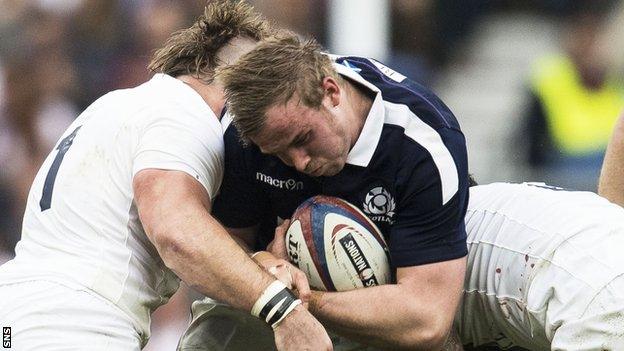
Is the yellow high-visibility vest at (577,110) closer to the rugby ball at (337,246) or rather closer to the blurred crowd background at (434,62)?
the blurred crowd background at (434,62)

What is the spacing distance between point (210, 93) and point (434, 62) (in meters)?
4.15

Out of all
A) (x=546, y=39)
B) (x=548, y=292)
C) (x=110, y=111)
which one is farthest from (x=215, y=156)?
(x=546, y=39)

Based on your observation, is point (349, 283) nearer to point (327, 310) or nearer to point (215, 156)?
point (327, 310)

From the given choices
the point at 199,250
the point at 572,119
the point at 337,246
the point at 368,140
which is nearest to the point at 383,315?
the point at 337,246

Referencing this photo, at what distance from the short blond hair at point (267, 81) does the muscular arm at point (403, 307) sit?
2.42ft

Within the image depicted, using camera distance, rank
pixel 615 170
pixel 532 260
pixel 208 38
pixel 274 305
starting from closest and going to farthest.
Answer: pixel 274 305 → pixel 532 260 → pixel 208 38 → pixel 615 170

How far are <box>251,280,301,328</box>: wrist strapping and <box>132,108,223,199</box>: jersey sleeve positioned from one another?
0.57 metres

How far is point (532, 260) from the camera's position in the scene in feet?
18.1

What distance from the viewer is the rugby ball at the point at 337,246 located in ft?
17.1

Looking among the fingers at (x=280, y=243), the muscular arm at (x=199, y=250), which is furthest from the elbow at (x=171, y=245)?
the fingers at (x=280, y=243)

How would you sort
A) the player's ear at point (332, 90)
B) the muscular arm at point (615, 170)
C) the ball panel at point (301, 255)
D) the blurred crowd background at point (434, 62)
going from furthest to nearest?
1. the blurred crowd background at point (434, 62)
2. the muscular arm at point (615, 170)
3. the ball panel at point (301, 255)
4. the player's ear at point (332, 90)

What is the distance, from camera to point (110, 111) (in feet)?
17.7

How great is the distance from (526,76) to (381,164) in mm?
4323

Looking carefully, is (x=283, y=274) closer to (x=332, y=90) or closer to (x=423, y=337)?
(x=423, y=337)
